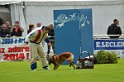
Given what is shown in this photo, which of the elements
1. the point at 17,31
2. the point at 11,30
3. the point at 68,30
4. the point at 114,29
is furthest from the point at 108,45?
the point at 68,30

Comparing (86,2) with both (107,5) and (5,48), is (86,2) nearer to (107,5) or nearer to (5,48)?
(107,5)

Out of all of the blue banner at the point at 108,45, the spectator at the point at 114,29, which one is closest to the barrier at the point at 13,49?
the blue banner at the point at 108,45

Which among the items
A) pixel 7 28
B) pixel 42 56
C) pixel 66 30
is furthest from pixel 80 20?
pixel 7 28

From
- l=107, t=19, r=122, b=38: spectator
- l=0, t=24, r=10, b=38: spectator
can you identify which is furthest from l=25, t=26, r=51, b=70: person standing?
l=107, t=19, r=122, b=38: spectator

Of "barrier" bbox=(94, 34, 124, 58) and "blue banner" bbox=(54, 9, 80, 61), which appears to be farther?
"barrier" bbox=(94, 34, 124, 58)

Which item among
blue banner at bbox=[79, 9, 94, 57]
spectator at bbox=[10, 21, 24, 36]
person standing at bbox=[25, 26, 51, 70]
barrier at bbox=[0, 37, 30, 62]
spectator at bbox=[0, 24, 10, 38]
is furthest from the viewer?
spectator at bbox=[10, 21, 24, 36]

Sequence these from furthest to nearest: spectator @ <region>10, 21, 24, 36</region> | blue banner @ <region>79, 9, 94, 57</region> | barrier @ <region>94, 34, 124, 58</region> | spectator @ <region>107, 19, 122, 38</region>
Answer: spectator @ <region>107, 19, 122, 38</region>, spectator @ <region>10, 21, 24, 36</region>, barrier @ <region>94, 34, 124, 58</region>, blue banner @ <region>79, 9, 94, 57</region>

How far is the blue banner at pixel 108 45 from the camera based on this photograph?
31141 millimetres

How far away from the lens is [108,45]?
31.2m

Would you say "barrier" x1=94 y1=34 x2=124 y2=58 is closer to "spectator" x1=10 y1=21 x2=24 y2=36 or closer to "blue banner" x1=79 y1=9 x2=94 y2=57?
"spectator" x1=10 y1=21 x2=24 y2=36

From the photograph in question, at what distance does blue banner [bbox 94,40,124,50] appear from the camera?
31141 mm

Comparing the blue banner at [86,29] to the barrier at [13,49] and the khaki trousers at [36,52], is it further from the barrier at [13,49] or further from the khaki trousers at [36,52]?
the barrier at [13,49]

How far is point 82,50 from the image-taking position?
86.2 ft

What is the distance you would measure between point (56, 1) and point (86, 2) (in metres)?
1.60
